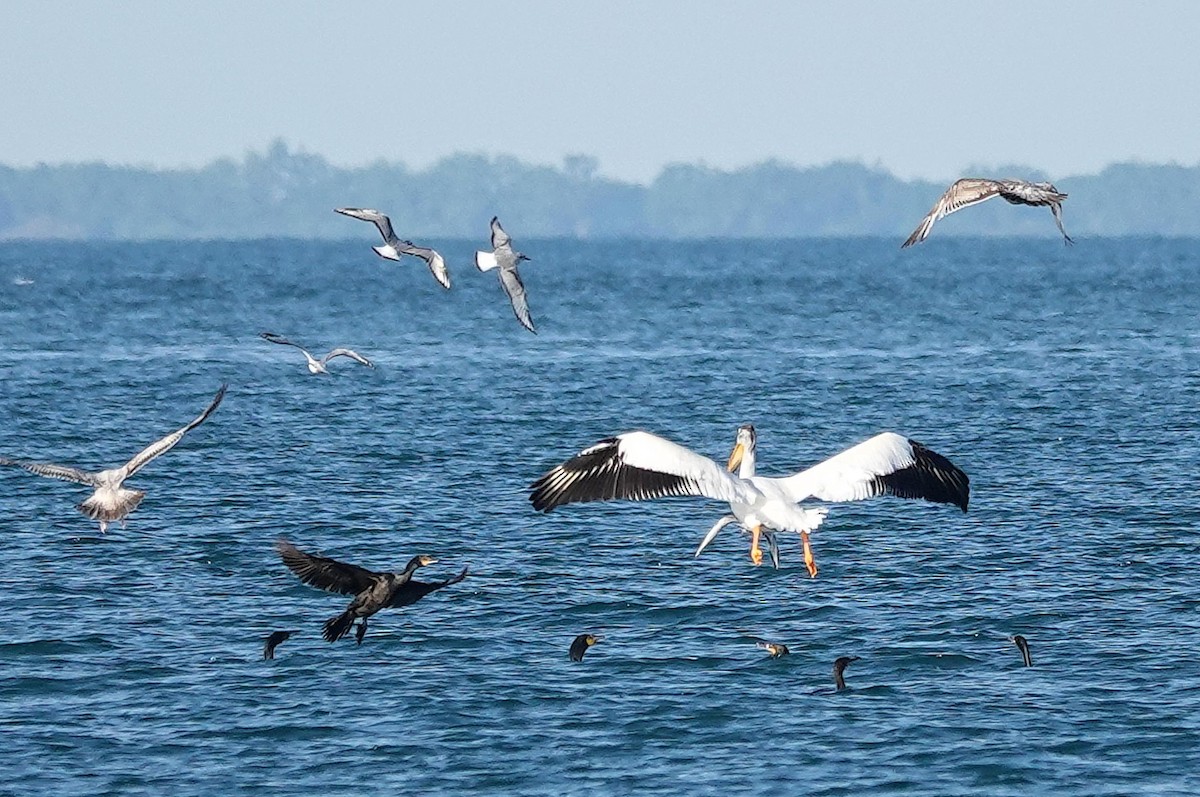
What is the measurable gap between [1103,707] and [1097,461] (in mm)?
18061

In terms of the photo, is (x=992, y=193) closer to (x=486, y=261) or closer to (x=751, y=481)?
(x=751, y=481)

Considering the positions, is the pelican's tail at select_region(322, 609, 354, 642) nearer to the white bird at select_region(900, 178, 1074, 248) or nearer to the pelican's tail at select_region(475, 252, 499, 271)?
the pelican's tail at select_region(475, 252, 499, 271)

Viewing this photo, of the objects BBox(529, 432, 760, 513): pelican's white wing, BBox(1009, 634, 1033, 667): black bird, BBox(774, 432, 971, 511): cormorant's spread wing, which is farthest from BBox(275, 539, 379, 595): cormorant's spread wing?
BBox(1009, 634, 1033, 667): black bird

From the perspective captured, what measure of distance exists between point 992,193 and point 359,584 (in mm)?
8354

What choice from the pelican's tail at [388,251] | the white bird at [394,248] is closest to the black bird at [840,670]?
the white bird at [394,248]

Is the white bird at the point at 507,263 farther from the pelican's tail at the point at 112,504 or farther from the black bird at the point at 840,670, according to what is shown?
the black bird at the point at 840,670

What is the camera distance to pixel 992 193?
70.2ft

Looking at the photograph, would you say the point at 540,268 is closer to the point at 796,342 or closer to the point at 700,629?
the point at 796,342

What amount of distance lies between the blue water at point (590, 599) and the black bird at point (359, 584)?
123 centimetres

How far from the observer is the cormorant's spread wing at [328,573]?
17.8 metres

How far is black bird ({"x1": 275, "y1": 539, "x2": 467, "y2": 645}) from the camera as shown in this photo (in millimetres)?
18031

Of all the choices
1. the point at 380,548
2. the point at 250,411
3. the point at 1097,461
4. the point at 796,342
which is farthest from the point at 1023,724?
the point at 796,342

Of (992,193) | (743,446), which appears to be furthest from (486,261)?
(992,193)

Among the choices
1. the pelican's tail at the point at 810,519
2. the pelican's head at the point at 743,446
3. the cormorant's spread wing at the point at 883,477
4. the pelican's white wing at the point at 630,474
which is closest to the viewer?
the pelican's white wing at the point at 630,474
